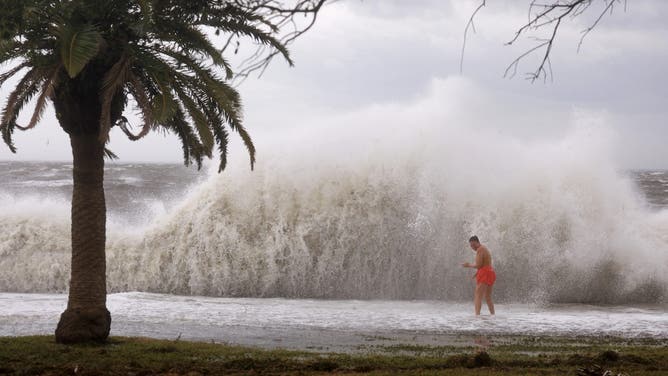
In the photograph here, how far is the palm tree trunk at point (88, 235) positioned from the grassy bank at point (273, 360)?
52 cm

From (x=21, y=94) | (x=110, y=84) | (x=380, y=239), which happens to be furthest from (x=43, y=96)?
(x=380, y=239)

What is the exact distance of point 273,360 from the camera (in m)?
9.03

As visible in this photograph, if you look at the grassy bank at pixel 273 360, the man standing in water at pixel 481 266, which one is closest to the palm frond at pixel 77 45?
the grassy bank at pixel 273 360

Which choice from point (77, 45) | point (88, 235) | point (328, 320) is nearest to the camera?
point (77, 45)

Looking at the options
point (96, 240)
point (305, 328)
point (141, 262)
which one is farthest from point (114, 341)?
point (141, 262)

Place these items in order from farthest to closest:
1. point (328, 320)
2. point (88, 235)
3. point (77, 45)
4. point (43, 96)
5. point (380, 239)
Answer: point (380, 239)
point (328, 320)
point (88, 235)
point (43, 96)
point (77, 45)

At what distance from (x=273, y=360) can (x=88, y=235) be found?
3256mm

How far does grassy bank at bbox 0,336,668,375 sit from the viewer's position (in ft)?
Result: 27.5

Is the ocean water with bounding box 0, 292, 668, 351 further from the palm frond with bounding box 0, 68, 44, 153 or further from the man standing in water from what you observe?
the palm frond with bounding box 0, 68, 44, 153

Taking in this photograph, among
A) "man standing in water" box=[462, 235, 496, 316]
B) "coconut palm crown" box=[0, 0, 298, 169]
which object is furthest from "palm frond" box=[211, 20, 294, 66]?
"man standing in water" box=[462, 235, 496, 316]

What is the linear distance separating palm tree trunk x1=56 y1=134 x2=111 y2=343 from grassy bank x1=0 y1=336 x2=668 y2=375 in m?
0.52

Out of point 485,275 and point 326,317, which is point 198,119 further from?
point 485,275

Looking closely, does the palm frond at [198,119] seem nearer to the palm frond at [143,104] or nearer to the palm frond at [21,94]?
the palm frond at [143,104]

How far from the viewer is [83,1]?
965cm
